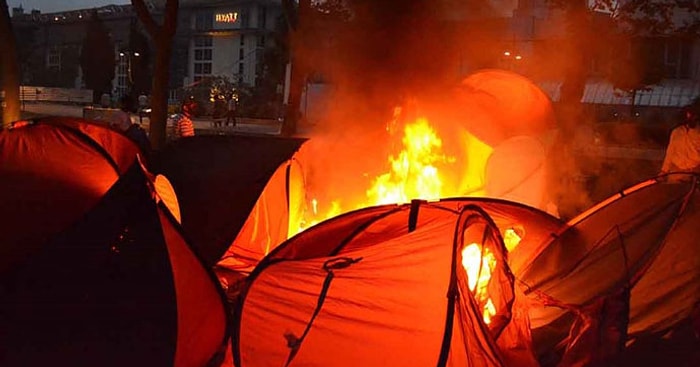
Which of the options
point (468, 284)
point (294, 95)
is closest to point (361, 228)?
point (468, 284)

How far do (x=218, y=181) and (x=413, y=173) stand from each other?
2.35 meters

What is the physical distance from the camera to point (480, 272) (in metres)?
4.51

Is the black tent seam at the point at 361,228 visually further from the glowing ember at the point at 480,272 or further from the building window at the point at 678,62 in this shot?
the building window at the point at 678,62

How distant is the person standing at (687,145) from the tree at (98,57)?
4149 centimetres

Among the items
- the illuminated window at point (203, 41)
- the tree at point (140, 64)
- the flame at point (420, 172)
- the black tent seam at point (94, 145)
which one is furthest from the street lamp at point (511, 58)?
the illuminated window at point (203, 41)

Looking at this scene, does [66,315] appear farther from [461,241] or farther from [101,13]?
[101,13]

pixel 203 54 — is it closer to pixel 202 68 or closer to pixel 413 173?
pixel 202 68

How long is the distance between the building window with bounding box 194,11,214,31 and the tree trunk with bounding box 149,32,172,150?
39429 millimetres

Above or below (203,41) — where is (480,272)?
below

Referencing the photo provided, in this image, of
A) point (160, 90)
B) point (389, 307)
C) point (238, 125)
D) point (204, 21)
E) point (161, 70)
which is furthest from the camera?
point (204, 21)

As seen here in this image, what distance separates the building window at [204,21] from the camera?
5103 centimetres

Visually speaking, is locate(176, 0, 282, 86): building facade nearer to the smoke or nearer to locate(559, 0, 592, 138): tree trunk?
locate(559, 0, 592, 138): tree trunk

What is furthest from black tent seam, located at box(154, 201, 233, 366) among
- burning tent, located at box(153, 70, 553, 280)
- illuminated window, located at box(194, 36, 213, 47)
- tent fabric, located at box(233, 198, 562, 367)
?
illuminated window, located at box(194, 36, 213, 47)

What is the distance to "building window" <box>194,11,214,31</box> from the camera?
51031 mm
